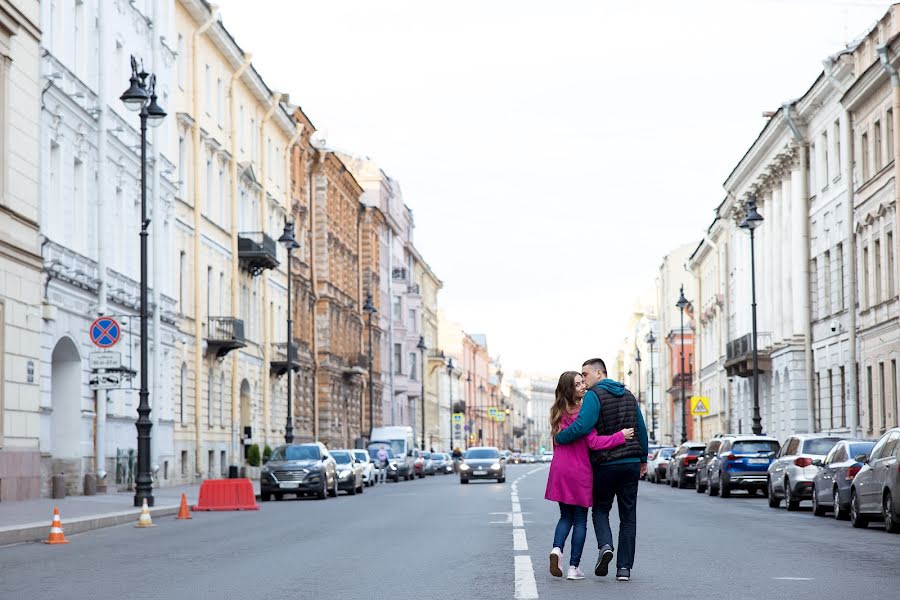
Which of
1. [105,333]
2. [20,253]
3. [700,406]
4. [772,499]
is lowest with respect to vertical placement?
[772,499]

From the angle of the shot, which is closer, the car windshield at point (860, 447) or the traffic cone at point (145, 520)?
the traffic cone at point (145, 520)

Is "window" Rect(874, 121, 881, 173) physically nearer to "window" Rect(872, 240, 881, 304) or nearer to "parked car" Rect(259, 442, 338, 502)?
"window" Rect(872, 240, 881, 304)

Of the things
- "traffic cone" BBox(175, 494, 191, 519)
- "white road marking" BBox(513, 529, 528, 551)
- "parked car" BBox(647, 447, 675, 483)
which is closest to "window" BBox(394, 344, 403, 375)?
"parked car" BBox(647, 447, 675, 483)

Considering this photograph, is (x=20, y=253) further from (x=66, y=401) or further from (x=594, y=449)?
(x=594, y=449)

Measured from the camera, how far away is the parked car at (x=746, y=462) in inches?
1469

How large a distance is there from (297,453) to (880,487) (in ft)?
68.2

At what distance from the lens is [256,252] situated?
55812 millimetres

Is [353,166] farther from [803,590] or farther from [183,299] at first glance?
[803,590]

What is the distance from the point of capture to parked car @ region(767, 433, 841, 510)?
94.9ft

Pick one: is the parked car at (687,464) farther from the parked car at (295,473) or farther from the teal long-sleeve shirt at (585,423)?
the teal long-sleeve shirt at (585,423)

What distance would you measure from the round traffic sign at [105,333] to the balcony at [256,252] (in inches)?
1080

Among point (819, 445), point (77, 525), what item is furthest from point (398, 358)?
point (77, 525)

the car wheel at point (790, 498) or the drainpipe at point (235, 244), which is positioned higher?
the drainpipe at point (235, 244)

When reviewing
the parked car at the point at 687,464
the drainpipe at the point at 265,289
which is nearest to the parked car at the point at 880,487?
the parked car at the point at 687,464
